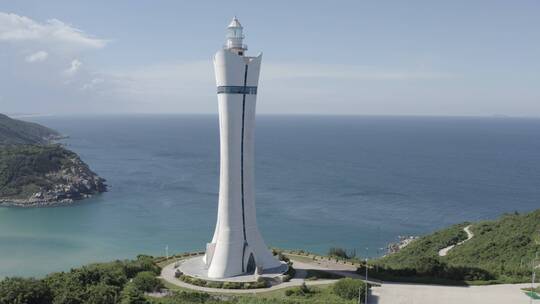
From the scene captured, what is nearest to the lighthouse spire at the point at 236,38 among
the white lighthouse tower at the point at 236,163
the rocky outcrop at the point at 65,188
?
the white lighthouse tower at the point at 236,163

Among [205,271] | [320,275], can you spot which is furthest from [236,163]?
[320,275]

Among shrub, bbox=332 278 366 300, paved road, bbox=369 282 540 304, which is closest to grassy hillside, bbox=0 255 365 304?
shrub, bbox=332 278 366 300

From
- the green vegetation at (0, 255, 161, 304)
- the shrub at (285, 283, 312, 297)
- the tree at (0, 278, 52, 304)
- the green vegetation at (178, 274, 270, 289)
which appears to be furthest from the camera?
the green vegetation at (178, 274, 270, 289)

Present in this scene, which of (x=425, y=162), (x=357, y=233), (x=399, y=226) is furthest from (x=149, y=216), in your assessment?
(x=425, y=162)

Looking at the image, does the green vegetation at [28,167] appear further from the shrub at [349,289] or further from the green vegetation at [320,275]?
the shrub at [349,289]

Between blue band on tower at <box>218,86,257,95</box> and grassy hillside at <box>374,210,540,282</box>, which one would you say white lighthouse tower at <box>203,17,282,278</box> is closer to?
blue band on tower at <box>218,86,257,95</box>

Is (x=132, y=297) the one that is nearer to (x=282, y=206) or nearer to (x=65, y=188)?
(x=282, y=206)

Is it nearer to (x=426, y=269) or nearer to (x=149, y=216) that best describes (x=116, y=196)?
(x=149, y=216)
